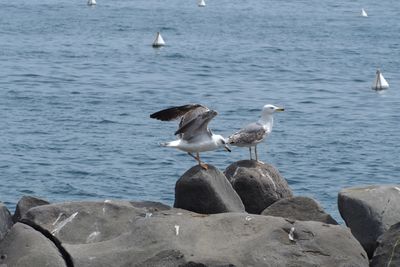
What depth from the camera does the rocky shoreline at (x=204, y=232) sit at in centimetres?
1370

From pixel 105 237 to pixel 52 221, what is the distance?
2.44ft

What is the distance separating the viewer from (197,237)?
1395 cm

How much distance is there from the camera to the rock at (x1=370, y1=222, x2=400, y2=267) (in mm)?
14188

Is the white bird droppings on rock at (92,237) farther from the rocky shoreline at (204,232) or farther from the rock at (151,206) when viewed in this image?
the rock at (151,206)

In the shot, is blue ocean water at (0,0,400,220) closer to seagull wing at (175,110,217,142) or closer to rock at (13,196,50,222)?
rock at (13,196,50,222)

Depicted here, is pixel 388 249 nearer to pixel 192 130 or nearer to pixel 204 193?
pixel 204 193

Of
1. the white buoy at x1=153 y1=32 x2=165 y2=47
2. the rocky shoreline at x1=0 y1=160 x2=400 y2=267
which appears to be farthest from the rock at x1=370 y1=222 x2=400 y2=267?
the white buoy at x1=153 y1=32 x2=165 y2=47

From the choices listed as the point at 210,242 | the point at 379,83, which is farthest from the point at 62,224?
the point at 379,83

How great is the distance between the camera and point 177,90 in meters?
39.3

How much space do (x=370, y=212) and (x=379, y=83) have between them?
25.0 m

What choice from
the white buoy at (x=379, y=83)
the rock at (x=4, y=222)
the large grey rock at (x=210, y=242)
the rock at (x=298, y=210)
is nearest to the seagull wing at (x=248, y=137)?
the rock at (x=298, y=210)

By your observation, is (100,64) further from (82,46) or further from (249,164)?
(249,164)

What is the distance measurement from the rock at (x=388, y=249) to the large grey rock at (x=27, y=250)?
4031 mm

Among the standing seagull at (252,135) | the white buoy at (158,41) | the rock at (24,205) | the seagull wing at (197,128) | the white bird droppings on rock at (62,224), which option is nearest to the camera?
the white bird droppings on rock at (62,224)
